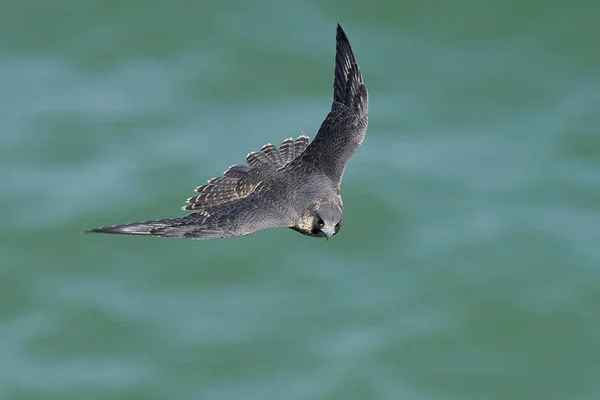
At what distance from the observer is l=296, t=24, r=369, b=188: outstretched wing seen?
13055 millimetres

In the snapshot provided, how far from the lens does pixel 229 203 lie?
13273 millimetres

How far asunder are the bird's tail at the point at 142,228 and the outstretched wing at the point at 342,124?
2.04m

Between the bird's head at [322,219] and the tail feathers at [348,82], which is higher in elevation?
the tail feathers at [348,82]

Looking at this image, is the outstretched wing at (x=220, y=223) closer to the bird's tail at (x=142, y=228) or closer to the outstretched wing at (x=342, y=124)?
the bird's tail at (x=142, y=228)

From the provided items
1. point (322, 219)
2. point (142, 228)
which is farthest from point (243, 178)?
point (142, 228)

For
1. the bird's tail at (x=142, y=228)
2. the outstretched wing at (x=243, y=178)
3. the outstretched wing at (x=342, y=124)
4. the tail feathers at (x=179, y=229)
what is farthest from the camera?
the outstretched wing at (x=243, y=178)

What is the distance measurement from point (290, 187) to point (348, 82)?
183 centimetres

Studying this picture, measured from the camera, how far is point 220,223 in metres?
11.6

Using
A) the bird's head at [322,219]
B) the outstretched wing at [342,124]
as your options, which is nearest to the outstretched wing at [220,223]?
the bird's head at [322,219]

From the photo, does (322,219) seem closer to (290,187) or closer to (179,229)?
(290,187)

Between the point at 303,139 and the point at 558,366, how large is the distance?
22.1 ft

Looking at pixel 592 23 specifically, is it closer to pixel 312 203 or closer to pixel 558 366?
pixel 558 366

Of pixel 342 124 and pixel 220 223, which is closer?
pixel 220 223

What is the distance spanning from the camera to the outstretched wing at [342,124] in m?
13.1
